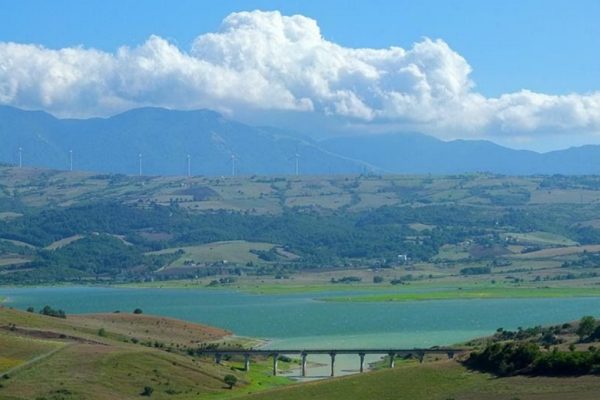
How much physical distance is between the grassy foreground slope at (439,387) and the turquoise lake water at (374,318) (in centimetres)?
4672

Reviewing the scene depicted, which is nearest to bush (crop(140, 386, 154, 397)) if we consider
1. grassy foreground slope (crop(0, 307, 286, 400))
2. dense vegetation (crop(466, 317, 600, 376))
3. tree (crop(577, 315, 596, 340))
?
grassy foreground slope (crop(0, 307, 286, 400))

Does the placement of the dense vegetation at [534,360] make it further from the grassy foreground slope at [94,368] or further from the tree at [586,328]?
the grassy foreground slope at [94,368]

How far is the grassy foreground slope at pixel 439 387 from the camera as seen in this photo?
2630 inches

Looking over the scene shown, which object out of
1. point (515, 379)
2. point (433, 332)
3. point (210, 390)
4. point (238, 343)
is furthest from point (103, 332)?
point (515, 379)

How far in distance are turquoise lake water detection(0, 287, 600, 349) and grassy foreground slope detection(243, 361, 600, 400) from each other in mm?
46716

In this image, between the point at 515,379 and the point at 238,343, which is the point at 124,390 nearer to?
the point at 515,379

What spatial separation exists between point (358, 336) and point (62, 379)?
6279 cm

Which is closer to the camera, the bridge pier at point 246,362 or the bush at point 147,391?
the bush at point 147,391

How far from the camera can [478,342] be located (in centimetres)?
11244

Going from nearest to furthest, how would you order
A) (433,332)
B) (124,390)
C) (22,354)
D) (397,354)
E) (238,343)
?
(124,390) → (22,354) → (397,354) → (238,343) → (433,332)

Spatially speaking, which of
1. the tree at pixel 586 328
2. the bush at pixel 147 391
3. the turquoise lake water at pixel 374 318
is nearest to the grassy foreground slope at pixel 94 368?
the bush at pixel 147 391

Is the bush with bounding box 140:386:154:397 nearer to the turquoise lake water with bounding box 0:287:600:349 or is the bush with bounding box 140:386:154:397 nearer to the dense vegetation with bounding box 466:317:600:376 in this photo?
the dense vegetation with bounding box 466:317:600:376

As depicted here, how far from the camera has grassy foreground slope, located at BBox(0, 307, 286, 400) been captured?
79500 millimetres

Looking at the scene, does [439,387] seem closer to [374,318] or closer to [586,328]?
[586,328]
